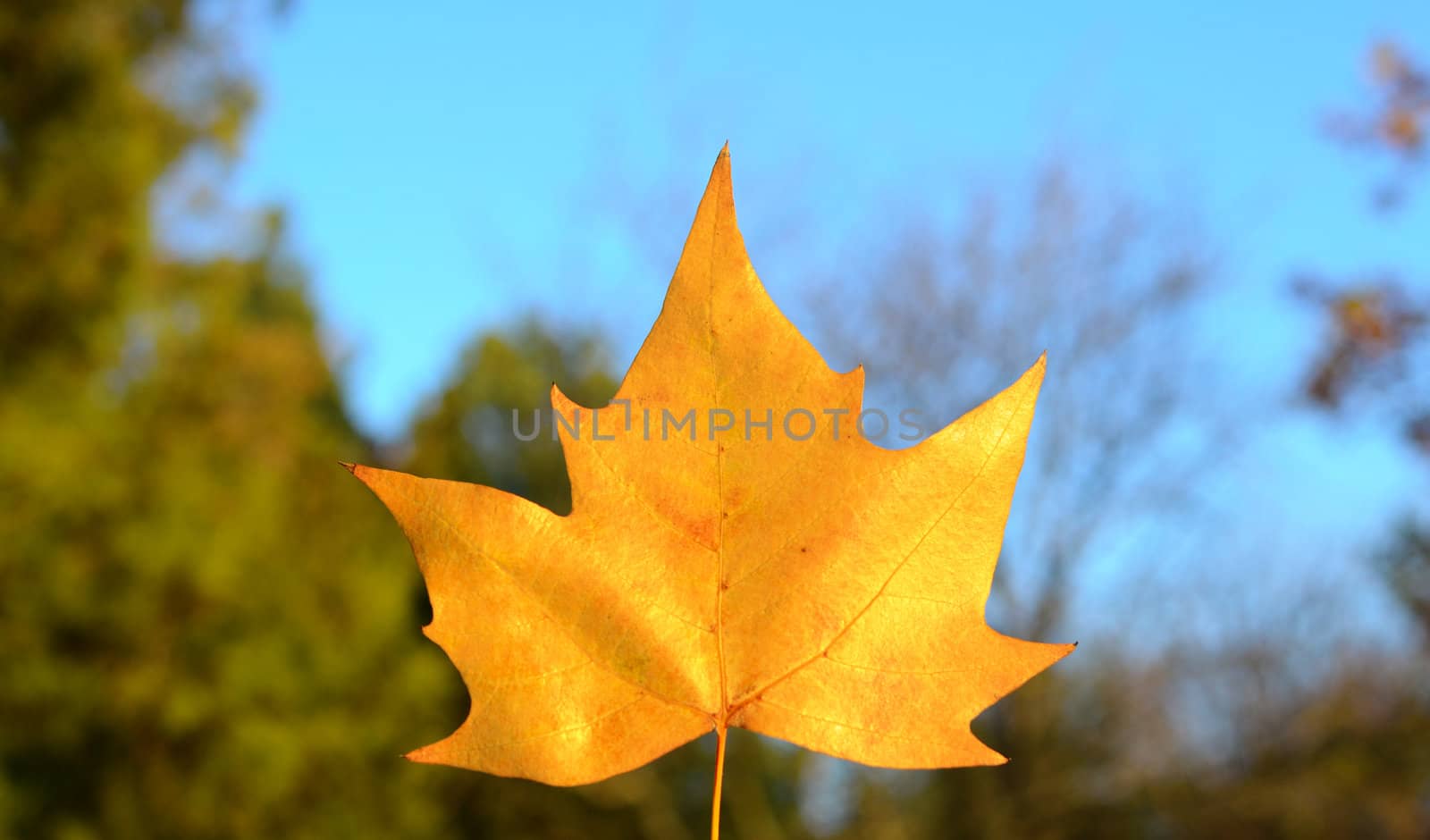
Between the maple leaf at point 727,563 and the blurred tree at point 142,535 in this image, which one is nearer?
the maple leaf at point 727,563

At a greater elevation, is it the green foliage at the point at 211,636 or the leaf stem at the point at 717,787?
the green foliage at the point at 211,636

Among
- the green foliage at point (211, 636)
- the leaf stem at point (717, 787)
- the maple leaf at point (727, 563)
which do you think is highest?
the green foliage at point (211, 636)

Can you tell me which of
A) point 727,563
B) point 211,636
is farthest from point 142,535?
point 727,563

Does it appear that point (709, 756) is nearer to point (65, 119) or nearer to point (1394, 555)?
point (1394, 555)

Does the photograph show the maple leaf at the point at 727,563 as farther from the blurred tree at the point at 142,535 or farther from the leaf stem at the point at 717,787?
the blurred tree at the point at 142,535

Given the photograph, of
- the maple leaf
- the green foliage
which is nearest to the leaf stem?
the maple leaf

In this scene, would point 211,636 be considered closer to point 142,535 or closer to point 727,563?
point 142,535

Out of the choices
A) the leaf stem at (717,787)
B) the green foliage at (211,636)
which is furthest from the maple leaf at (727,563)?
the green foliage at (211,636)

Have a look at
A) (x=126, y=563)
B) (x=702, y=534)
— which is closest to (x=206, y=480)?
(x=126, y=563)

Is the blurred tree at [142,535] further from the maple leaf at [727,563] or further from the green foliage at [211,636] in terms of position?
the maple leaf at [727,563]
